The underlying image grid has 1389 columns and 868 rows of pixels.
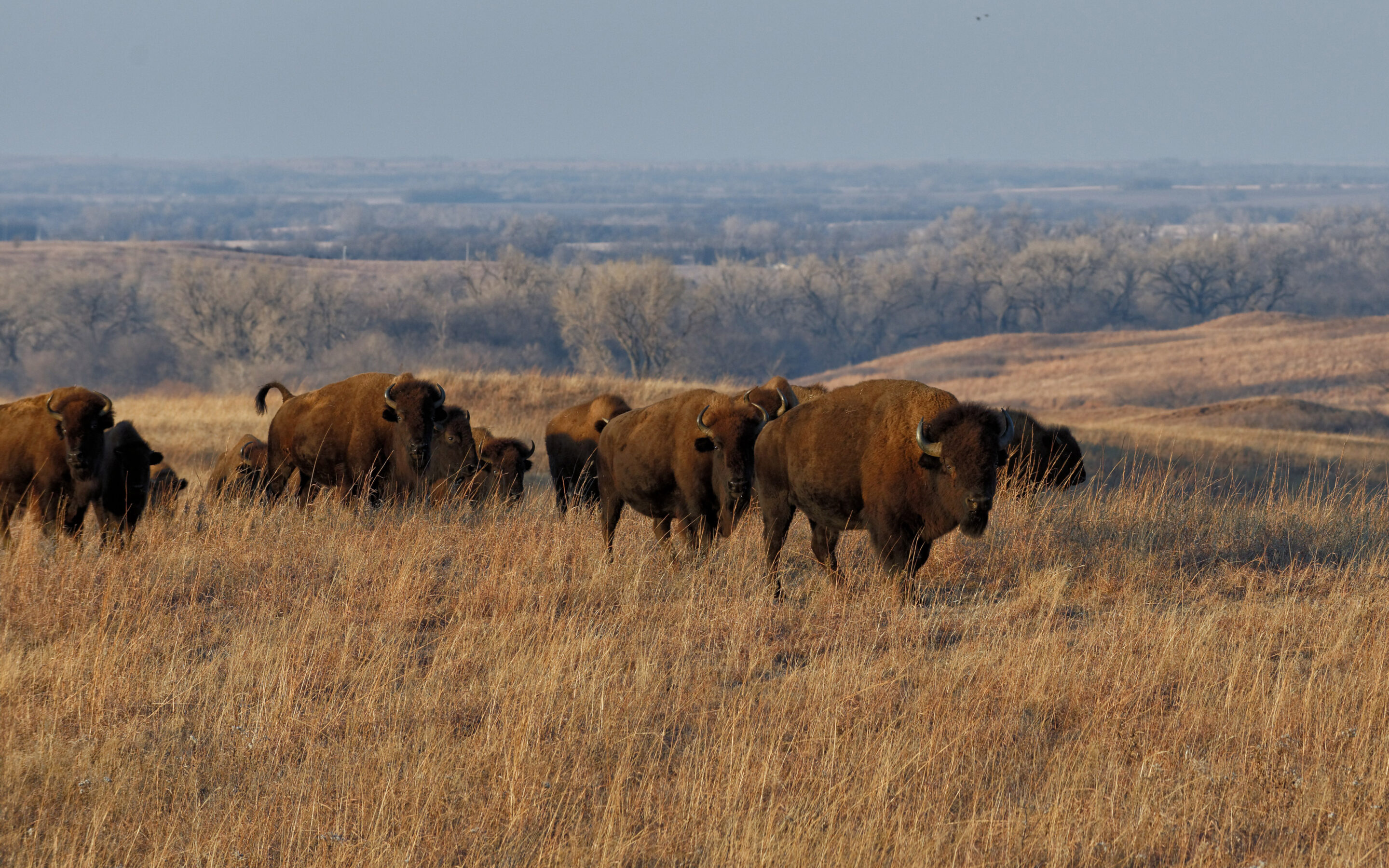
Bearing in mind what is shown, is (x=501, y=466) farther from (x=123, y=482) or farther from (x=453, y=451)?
(x=123, y=482)

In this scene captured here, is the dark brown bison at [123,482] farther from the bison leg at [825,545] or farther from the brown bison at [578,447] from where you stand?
the bison leg at [825,545]

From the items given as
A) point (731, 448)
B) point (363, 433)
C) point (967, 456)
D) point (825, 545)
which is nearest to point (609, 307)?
point (363, 433)

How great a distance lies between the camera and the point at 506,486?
14.8 m

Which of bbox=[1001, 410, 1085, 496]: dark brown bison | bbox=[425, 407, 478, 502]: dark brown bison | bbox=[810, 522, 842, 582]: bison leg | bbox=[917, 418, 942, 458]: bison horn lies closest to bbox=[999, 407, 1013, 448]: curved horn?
bbox=[917, 418, 942, 458]: bison horn

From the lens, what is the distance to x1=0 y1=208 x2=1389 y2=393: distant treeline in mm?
89062

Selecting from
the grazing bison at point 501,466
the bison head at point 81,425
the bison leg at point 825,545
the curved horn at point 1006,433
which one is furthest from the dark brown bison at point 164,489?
the curved horn at point 1006,433

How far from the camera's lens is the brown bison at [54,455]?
395 inches

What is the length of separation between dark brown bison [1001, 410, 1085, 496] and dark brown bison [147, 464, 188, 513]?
7.90 metres

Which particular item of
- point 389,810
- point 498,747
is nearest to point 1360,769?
point 498,747

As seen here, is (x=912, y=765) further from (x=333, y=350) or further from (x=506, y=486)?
(x=333, y=350)

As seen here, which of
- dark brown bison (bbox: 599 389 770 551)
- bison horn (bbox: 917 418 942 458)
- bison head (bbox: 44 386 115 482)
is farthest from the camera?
bison head (bbox: 44 386 115 482)

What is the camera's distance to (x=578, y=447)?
14.0 meters

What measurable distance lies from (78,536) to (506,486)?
5.28 metres

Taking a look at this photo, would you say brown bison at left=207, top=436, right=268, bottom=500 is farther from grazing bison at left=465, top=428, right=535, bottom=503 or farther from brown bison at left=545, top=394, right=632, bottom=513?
brown bison at left=545, top=394, right=632, bottom=513
